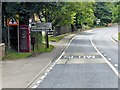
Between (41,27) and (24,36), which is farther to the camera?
(41,27)

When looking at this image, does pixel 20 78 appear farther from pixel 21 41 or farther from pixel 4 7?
pixel 21 41

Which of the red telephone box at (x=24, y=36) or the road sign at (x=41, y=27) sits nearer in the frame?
the red telephone box at (x=24, y=36)

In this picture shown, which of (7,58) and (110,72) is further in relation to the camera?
(7,58)

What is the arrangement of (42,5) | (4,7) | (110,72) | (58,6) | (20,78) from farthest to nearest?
(58,6)
(42,5)
(4,7)
(110,72)
(20,78)

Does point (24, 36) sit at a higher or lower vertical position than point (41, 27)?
lower

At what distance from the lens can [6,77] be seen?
16750 millimetres

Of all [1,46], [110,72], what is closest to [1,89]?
[110,72]

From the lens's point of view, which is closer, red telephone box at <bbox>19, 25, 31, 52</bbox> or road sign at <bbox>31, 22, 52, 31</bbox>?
red telephone box at <bbox>19, 25, 31, 52</bbox>

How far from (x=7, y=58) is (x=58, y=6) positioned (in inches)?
430

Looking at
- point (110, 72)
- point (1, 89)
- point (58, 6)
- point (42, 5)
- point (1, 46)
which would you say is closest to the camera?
point (1, 89)

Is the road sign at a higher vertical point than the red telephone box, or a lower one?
higher

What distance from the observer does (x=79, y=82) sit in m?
15.3

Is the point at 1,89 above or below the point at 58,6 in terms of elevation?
below

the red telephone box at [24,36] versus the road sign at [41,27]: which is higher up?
the road sign at [41,27]
